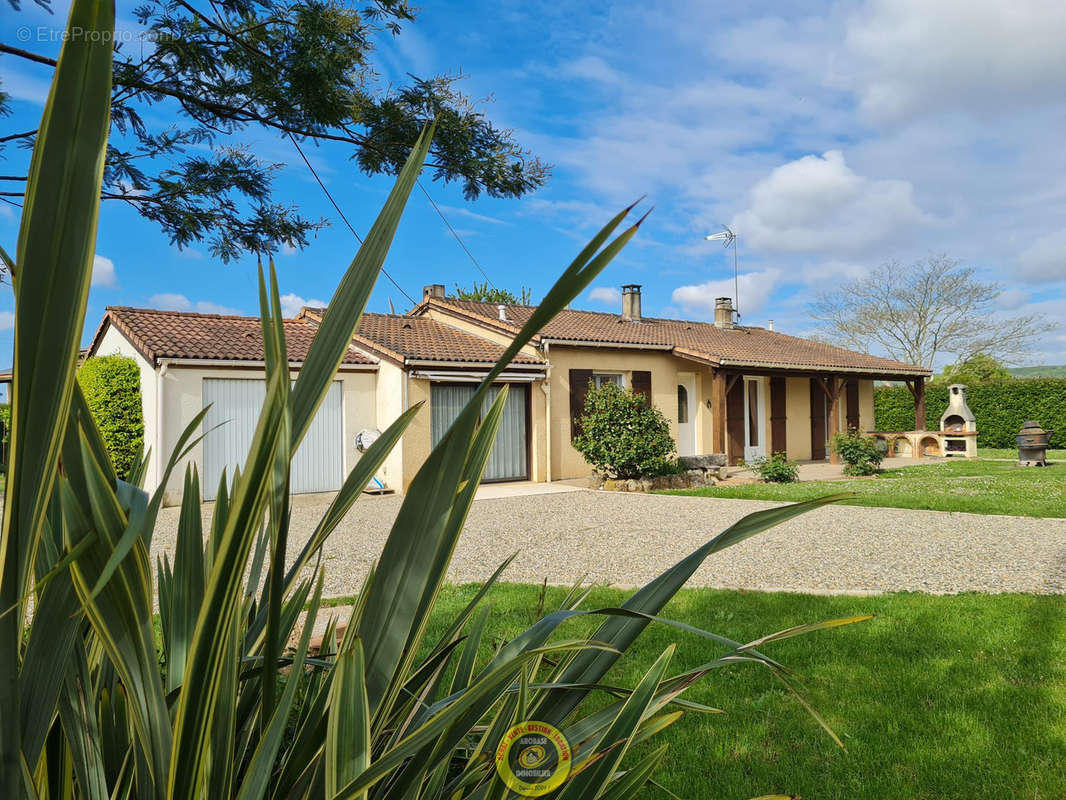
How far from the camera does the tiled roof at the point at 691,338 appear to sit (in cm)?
1481

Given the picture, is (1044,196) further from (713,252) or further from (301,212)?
(301,212)

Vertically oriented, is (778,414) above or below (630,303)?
below

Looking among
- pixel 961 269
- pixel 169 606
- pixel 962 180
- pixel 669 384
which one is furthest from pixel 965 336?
pixel 169 606

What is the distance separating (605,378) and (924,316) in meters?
23.5

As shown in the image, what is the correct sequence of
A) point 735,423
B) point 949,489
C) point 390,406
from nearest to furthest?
point 949,489 < point 390,406 < point 735,423

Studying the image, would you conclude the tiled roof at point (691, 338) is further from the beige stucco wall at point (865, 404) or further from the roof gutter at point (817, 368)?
the beige stucco wall at point (865, 404)

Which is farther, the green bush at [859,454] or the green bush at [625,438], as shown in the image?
the green bush at [859,454]

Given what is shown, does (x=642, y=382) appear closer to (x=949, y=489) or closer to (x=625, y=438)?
(x=625, y=438)

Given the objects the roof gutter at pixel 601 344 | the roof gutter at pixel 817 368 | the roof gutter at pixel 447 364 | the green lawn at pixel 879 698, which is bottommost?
the green lawn at pixel 879 698

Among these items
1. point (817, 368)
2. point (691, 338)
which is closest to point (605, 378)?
point (691, 338)

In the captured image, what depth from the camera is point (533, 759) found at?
976mm

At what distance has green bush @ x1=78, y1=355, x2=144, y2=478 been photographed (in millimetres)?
10906

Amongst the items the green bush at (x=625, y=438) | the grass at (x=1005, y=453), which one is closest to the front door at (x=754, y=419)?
the green bush at (x=625, y=438)

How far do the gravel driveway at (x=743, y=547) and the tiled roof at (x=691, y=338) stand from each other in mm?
5413
